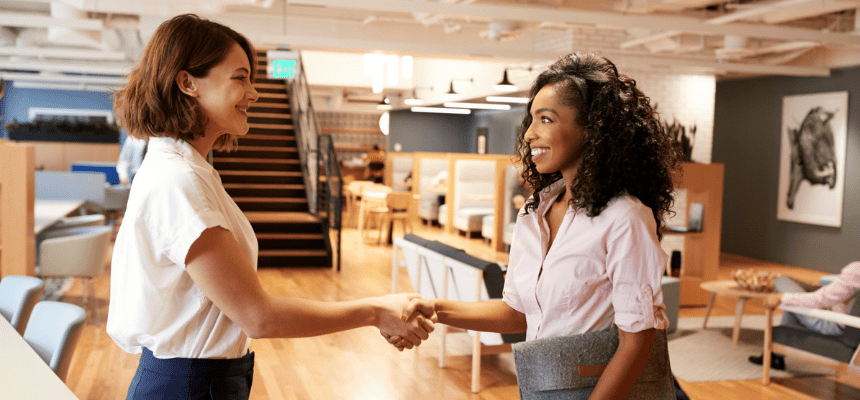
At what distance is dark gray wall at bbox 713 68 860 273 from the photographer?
942cm

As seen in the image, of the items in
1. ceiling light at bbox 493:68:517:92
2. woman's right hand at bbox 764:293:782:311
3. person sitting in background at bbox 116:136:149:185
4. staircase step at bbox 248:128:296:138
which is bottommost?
woman's right hand at bbox 764:293:782:311

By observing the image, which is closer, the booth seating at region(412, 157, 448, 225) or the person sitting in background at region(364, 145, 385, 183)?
the booth seating at region(412, 157, 448, 225)

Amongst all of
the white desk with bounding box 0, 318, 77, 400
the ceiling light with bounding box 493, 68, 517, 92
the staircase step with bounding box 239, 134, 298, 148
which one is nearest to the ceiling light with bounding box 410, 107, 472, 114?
the staircase step with bounding box 239, 134, 298, 148

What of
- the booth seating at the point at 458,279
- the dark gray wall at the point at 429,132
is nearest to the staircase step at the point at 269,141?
the booth seating at the point at 458,279

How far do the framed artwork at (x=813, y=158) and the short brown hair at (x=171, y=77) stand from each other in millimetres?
10142

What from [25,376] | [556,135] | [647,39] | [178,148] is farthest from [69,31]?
[556,135]

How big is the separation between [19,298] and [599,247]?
2634 millimetres

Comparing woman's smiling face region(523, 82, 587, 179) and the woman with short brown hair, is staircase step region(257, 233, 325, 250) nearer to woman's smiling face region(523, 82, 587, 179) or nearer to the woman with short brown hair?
the woman with short brown hair

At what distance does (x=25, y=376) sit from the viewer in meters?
1.95

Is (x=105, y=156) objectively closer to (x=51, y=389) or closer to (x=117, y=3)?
(x=117, y=3)

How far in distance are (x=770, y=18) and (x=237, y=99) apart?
23.2 feet

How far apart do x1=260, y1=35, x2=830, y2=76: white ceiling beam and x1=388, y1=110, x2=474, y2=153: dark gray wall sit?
29.8 feet

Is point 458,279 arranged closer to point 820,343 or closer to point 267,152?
point 820,343

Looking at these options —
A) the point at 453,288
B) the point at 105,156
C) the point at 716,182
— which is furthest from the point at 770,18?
the point at 105,156
